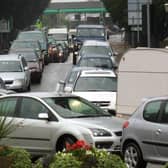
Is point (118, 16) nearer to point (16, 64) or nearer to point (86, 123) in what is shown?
point (16, 64)

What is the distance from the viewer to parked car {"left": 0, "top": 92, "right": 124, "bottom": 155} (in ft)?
46.3

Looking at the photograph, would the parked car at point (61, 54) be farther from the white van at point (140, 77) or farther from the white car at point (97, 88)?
the white van at point (140, 77)

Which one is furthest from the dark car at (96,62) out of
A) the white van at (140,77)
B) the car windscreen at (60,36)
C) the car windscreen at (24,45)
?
the car windscreen at (60,36)

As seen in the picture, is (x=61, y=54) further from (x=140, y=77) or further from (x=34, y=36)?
(x=140, y=77)

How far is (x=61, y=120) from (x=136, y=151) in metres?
1.81

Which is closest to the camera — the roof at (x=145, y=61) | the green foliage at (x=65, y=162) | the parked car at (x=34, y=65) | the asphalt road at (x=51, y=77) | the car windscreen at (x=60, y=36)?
the green foliage at (x=65, y=162)

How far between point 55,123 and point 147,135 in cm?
223

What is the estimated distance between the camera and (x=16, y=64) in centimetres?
3378

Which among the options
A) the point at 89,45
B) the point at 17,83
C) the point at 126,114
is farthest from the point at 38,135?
the point at 89,45

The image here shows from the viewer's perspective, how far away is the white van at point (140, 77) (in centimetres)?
1806

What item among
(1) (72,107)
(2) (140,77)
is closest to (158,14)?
(2) (140,77)

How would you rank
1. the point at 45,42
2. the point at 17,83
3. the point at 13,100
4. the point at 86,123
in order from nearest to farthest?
the point at 86,123 < the point at 13,100 < the point at 17,83 < the point at 45,42

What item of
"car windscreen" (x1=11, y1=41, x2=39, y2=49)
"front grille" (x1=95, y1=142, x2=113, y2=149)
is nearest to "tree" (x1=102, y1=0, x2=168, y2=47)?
"car windscreen" (x1=11, y1=41, x2=39, y2=49)

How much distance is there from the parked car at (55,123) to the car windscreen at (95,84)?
7.05 meters
